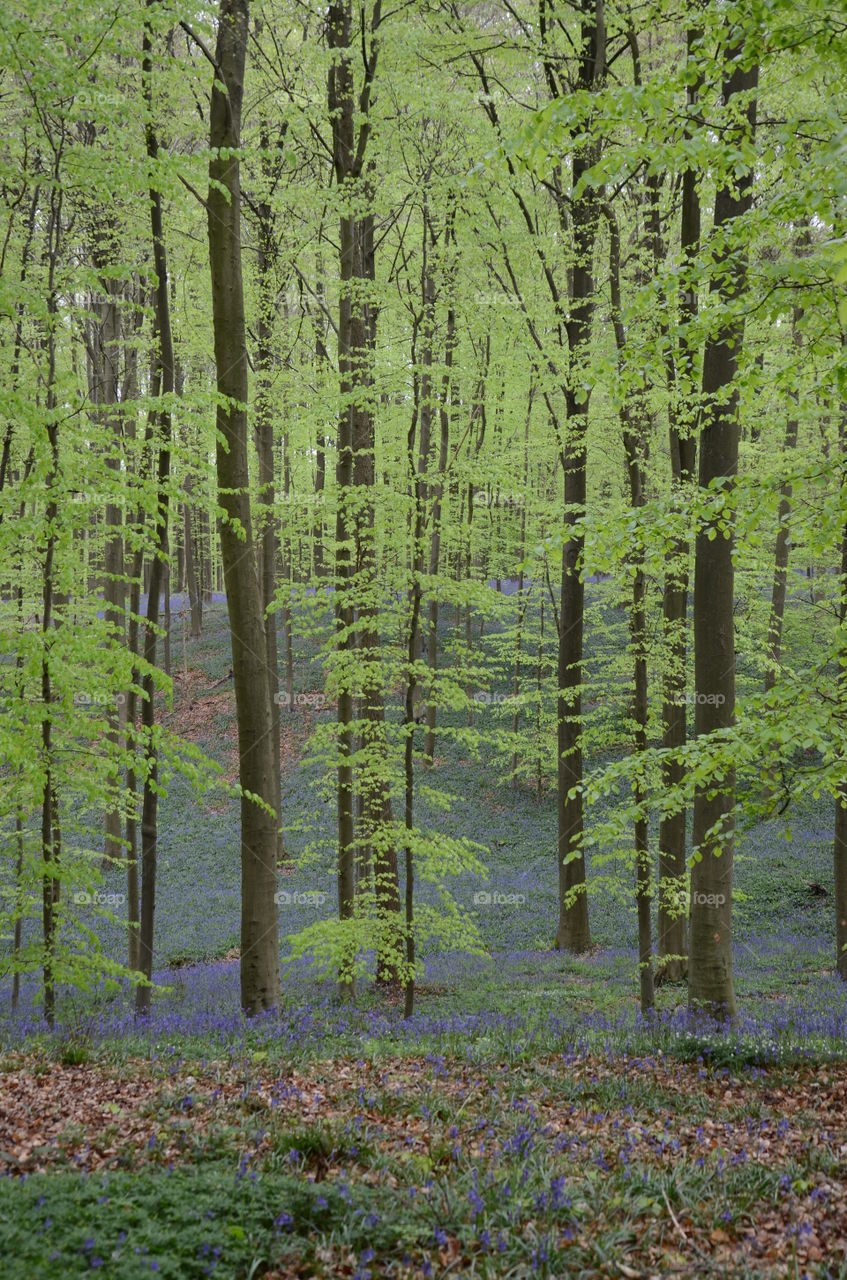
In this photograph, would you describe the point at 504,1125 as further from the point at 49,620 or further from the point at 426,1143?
the point at 49,620

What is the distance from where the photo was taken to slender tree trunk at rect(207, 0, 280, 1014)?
28.0 ft

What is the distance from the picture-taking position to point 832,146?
9.62 feet

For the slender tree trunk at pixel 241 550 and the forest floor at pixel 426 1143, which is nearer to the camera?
the forest floor at pixel 426 1143

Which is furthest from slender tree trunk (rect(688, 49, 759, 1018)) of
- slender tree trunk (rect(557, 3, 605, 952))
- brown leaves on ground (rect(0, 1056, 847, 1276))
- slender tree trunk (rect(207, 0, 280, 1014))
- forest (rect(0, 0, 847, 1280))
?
slender tree trunk (rect(207, 0, 280, 1014))

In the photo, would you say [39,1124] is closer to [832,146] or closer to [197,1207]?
[197,1207]

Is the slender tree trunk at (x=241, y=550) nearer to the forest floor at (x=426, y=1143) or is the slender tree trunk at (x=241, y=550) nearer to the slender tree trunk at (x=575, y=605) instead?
the forest floor at (x=426, y=1143)

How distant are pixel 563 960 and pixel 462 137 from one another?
13101 mm

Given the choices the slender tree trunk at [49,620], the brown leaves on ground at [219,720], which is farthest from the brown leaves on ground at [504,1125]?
the brown leaves on ground at [219,720]

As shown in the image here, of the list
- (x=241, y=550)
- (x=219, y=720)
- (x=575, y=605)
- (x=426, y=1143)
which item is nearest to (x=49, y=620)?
(x=241, y=550)

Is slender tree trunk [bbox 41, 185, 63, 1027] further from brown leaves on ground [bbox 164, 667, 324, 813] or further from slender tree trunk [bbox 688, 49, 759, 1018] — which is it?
brown leaves on ground [bbox 164, 667, 324, 813]

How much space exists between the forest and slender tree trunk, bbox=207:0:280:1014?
5 cm

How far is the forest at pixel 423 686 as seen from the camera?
3.63m

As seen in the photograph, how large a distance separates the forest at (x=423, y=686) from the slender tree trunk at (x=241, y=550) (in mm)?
52

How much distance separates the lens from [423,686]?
10.1 metres
